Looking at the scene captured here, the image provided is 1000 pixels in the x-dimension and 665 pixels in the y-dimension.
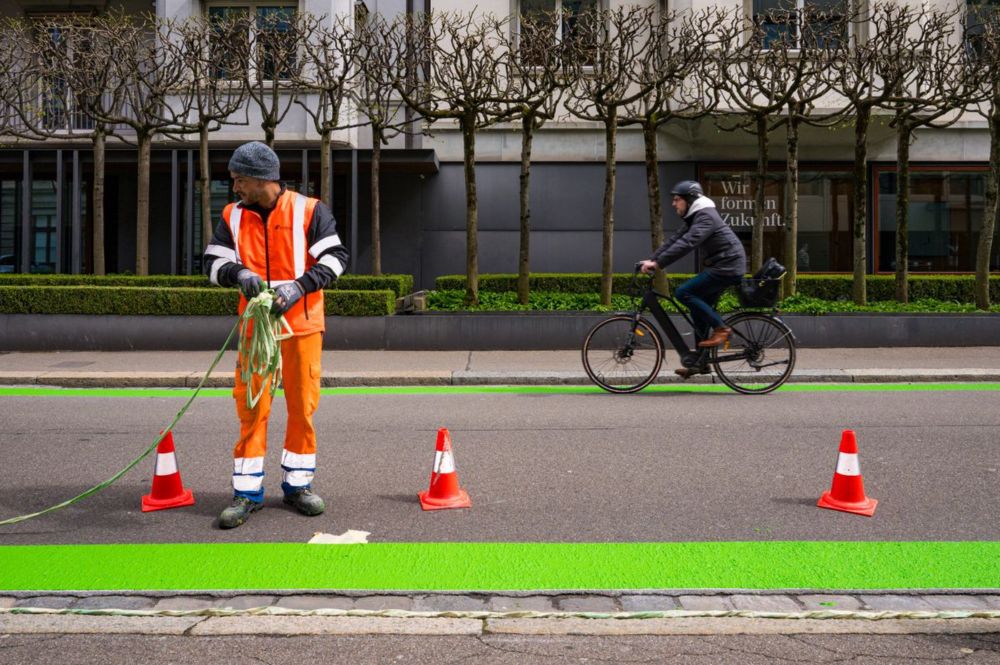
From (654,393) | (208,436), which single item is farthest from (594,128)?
(208,436)

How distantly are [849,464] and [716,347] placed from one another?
499cm

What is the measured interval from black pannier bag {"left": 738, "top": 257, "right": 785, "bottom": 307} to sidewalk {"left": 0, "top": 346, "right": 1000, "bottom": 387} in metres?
1.66

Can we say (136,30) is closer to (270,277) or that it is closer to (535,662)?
(270,277)

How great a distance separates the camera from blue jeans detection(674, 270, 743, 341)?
10680 millimetres

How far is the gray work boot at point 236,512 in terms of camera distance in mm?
5531

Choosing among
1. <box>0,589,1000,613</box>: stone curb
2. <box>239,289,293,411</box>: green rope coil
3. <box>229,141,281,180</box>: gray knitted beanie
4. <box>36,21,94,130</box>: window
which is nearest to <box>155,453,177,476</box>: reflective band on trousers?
<box>239,289,293,411</box>: green rope coil

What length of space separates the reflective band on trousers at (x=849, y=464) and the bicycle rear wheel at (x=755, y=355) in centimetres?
495

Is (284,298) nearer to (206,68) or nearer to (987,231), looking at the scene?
(206,68)

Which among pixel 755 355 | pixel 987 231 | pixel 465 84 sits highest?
pixel 465 84

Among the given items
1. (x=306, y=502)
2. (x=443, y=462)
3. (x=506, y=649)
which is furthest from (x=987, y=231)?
(x=506, y=649)

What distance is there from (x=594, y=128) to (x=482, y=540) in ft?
64.9

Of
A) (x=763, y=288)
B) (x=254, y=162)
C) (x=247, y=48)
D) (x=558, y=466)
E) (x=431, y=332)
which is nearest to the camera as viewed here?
(x=254, y=162)

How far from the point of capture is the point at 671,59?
16.9 m

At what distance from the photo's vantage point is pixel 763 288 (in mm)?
10914
